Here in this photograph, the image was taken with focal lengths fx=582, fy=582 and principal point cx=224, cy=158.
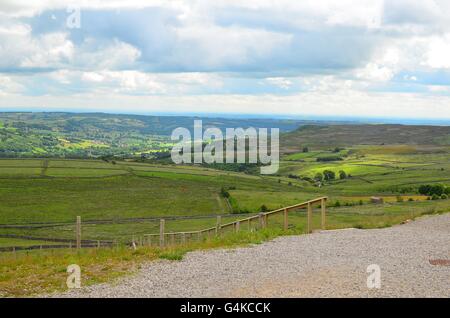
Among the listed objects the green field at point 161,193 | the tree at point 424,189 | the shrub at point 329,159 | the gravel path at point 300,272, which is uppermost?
the gravel path at point 300,272

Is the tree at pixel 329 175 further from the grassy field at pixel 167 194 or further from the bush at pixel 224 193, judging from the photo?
the bush at pixel 224 193

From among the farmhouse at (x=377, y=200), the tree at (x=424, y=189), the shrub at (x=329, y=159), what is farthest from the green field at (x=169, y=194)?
the shrub at (x=329, y=159)

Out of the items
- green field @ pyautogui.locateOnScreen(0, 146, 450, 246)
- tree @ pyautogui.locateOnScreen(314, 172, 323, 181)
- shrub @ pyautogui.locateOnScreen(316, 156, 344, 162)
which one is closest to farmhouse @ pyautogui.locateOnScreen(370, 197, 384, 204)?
green field @ pyautogui.locateOnScreen(0, 146, 450, 246)

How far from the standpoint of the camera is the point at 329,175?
482 ft

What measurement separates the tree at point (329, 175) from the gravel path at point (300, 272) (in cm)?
12754

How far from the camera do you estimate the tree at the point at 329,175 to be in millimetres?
145250

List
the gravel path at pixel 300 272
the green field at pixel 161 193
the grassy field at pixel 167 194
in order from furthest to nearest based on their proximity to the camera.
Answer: the green field at pixel 161 193 → the grassy field at pixel 167 194 → the gravel path at pixel 300 272

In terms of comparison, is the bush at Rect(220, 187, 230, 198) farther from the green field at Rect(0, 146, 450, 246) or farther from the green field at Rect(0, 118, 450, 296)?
the green field at Rect(0, 146, 450, 246)

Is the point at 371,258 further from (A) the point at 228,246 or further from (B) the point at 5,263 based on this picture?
(B) the point at 5,263

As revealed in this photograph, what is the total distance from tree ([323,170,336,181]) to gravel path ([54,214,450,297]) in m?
128

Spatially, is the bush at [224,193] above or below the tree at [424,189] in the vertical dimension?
below

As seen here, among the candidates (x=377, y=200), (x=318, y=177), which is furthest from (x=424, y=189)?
(x=318, y=177)

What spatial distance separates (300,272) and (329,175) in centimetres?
13584

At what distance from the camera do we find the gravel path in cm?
1170
